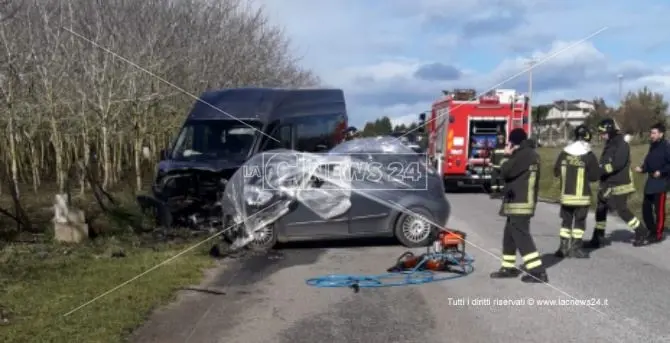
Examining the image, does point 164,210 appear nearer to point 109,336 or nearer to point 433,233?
point 433,233

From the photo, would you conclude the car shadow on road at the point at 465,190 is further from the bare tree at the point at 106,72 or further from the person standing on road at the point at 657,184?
the person standing on road at the point at 657,184

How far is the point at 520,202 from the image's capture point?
28.1ft

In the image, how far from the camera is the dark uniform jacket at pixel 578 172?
33.2 ft

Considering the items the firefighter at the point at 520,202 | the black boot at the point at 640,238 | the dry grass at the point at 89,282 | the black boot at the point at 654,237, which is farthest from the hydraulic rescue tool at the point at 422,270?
the black boot at the point at 654,237

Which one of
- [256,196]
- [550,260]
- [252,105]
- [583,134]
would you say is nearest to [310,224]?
[256,196]

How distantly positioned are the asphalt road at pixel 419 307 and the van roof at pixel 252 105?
13.9ft

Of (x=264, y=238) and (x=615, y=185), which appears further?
(x=615, y=185)

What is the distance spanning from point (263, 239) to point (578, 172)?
15.2 ft

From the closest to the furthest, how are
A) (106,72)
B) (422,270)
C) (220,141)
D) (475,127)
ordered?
(422,270), (220,141), (106,72), (475,127)

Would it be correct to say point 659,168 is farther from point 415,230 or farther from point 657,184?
point 415,230

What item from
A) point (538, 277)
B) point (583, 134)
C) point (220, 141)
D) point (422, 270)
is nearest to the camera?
point (538, 277)

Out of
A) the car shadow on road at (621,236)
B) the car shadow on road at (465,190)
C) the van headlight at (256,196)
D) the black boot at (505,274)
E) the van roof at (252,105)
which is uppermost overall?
the van roof at (252,105)

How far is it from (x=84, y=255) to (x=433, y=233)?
5080 millimetres

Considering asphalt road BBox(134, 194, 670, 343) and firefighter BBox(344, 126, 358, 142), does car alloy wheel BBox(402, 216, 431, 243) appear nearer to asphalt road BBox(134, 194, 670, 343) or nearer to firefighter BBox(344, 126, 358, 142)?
asphalt road BBox(134, 194, 670, 343)
